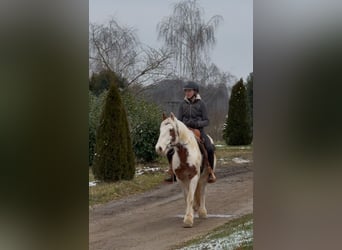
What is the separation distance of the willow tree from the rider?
0.27 feet

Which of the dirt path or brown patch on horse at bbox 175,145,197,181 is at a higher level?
brown patch on horse at bbox 175,145,197,181

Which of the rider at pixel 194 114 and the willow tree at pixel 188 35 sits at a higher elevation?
the willow tree at pixel 188 35

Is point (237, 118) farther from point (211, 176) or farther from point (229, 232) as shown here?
point (229, 232)

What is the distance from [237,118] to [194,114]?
0.82 ft

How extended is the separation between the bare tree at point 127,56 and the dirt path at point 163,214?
652 mm

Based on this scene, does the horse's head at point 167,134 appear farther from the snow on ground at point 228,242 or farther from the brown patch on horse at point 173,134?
the snow on ground at point 228,242

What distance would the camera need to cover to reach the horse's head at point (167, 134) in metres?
3.21

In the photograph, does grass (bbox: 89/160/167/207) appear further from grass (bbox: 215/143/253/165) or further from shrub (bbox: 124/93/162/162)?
grass (bbox: 215/143/253/165)

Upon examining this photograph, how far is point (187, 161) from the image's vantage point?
328 cm

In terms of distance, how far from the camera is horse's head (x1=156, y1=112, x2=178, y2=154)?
3.21 meters

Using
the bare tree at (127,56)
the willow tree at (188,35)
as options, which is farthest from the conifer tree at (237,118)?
the bare tree at (127,56)

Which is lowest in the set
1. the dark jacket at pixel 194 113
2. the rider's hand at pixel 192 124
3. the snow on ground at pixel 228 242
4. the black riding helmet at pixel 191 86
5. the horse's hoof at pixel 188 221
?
the snow on ground at pixel 228 242

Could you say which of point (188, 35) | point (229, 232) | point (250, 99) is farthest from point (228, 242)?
point (188, 35)

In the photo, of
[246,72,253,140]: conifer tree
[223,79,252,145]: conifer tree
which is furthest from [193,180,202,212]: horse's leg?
[246,72,253,140]: conifer tree
